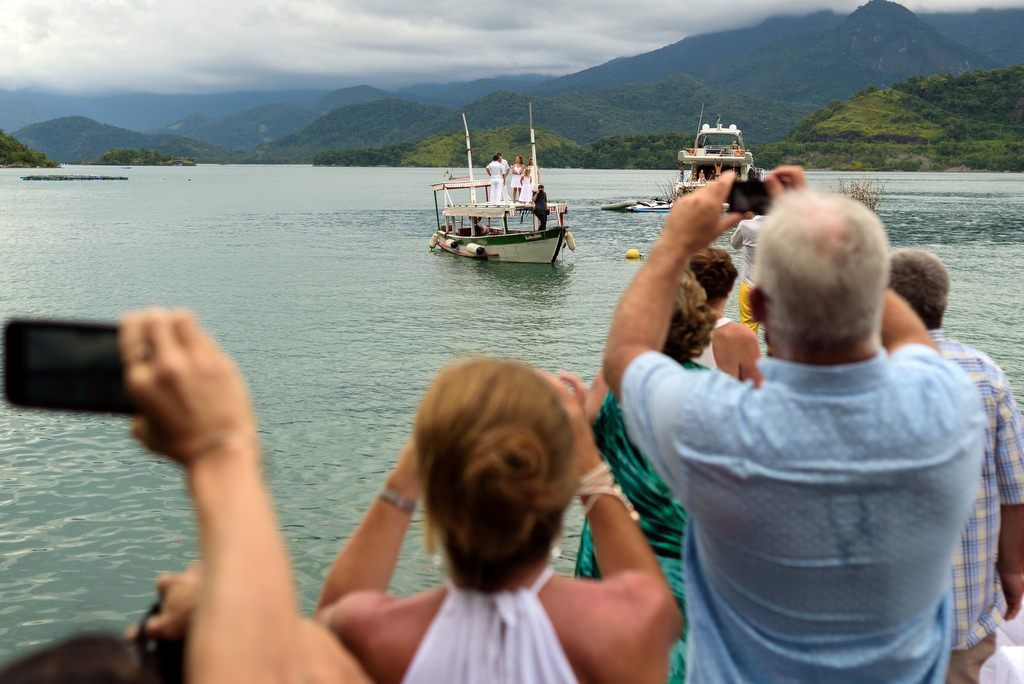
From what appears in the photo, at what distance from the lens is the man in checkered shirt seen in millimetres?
3225

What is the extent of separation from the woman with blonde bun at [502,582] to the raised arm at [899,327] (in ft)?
3.14

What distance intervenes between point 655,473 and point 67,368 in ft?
7.73

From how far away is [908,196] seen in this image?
3396 inches

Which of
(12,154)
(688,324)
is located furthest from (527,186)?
(12,154)

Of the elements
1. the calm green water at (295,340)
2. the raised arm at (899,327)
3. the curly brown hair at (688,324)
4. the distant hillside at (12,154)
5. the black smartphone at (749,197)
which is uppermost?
the distant hillside at (12,154)

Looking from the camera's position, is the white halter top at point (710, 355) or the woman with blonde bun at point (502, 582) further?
the white halter top at point (710, 355)

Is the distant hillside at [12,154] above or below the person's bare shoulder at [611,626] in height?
above

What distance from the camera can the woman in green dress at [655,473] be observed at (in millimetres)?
3223

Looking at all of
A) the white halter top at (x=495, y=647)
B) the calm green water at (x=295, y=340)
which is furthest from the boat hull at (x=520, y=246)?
the white halter top at (x=495, y=647)

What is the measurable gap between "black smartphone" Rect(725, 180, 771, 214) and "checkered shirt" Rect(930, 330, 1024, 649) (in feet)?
4.55

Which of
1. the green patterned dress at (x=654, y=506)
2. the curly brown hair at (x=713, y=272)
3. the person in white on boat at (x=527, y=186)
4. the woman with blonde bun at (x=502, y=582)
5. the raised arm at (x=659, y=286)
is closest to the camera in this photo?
the woman with blonde bun at (x=502, y=582)

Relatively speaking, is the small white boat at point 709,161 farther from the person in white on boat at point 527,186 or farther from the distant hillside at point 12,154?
the distant hillside at point 12,154

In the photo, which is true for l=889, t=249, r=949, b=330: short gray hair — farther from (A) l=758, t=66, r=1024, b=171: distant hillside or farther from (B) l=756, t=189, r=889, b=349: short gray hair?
(A) l=758, t=66, r=1024, b=171: distant hillside

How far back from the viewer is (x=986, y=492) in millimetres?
3287
